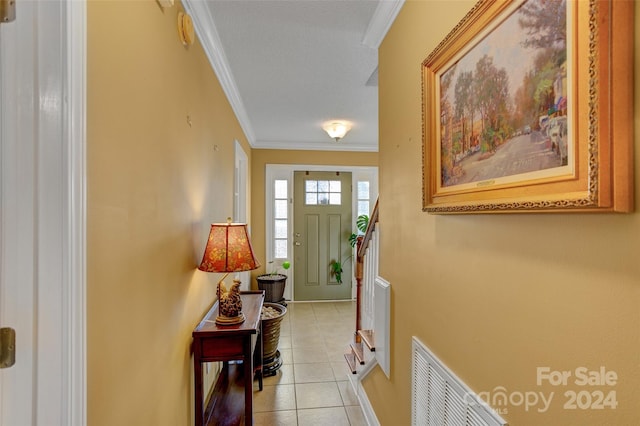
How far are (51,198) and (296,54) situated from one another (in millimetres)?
1909

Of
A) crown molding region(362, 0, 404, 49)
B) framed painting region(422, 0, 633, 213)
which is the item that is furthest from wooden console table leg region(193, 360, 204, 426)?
crown molding region(362, 0, 404, 49)

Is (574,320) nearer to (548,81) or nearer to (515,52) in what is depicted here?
(548,81)

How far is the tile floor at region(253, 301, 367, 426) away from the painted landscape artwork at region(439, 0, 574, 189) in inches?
78.2

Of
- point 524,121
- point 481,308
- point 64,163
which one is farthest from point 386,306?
point 64,163

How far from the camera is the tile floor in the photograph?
2.22 metres

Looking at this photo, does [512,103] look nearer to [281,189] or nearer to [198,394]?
[198,394]

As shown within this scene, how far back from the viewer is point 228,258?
1.72m

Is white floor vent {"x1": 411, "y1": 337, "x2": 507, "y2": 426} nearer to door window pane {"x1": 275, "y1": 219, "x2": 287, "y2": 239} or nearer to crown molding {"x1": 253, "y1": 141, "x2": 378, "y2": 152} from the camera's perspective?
door window pane {"x1": 275, "y1": 219, "x2": 287, "y2": 239}

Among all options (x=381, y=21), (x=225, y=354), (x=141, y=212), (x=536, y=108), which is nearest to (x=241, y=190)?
(x=225, y=354)

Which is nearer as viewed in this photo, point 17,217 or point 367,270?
point 17,217

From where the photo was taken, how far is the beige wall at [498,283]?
0.58m

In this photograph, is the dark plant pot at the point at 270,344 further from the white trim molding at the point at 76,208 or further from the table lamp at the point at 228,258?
the white trim molding at the point at 76,208

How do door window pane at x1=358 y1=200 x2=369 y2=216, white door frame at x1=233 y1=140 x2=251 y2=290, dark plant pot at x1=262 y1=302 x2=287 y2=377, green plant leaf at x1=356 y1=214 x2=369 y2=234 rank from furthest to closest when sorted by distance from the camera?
door window pane at x1=358 y1=200 x2=369 y2=216 → green plant leaf at x1=356 y1=214 x2=369 y2=234 → white door frame at x1=233 y1=140 x2=251 y2=290 → dark plant pot at x1=262 y1=302 x2=287 y2=377

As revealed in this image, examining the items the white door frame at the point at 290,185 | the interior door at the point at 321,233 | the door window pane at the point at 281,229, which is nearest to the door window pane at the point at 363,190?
the white door frame at the point at 290,185
